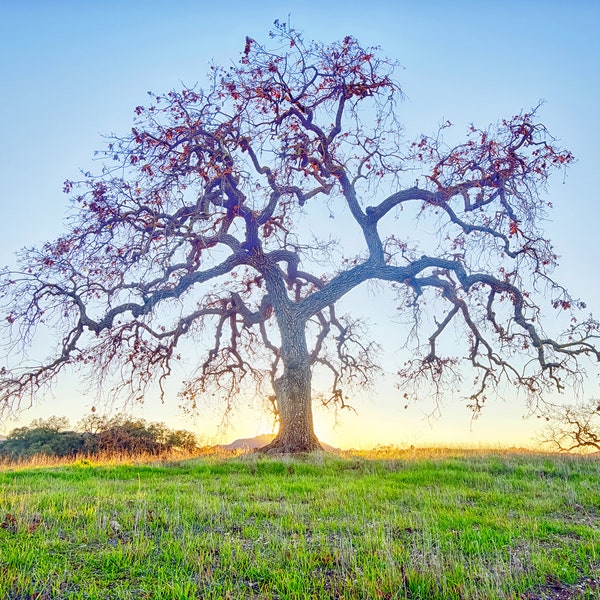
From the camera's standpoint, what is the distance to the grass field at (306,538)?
4598 mm

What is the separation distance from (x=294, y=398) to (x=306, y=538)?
32.9 ft

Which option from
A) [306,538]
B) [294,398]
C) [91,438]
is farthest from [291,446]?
[91,438]

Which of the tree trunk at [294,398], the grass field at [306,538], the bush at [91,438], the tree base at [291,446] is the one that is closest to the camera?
the grass field at [306,538]

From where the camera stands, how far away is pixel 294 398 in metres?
16.0

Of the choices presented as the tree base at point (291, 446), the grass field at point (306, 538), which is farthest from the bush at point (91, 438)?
the grass field at point (306, 538)

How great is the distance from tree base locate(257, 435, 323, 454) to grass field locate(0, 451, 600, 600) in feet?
16.1

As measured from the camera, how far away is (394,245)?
18.2 meters

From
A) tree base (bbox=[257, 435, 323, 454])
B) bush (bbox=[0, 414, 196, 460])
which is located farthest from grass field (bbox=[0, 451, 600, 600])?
bush (bbox=[0, 414, 196, 460])

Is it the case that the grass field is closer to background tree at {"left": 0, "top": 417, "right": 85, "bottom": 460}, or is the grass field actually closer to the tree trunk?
the tree trunk

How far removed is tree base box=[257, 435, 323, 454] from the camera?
1540 centimetres

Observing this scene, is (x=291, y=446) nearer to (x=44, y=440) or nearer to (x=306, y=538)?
(x=306, y=538)

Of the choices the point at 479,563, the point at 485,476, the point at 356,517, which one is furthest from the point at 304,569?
the point at 485,476

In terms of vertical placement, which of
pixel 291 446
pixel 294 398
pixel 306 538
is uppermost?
pixel 294 398

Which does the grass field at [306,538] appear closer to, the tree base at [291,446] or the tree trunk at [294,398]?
the tree base at [291,446]
